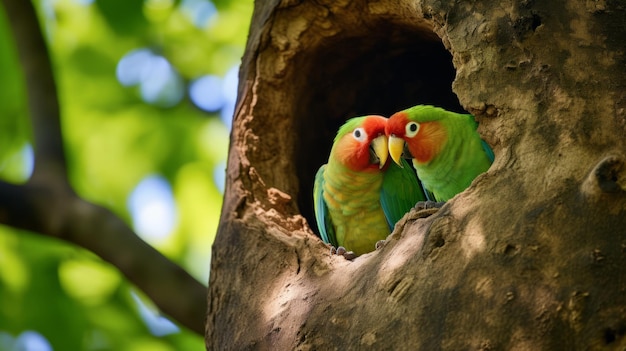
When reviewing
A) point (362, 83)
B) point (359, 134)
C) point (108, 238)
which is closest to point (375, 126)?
point (359, 134)

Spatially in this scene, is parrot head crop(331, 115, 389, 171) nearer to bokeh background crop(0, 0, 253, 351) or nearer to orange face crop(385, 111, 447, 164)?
orange face crop(385, 111, 447, 164)

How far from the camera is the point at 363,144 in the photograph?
462 cm

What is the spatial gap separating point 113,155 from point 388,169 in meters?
2.98

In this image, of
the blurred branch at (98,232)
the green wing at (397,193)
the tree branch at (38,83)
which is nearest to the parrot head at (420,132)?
the green wing at (397,193)

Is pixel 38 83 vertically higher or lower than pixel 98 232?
higher

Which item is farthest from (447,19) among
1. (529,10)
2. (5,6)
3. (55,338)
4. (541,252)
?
(55,338)

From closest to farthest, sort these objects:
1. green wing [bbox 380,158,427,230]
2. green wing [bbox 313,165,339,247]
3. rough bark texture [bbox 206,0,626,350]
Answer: rough bark texture [bbox 206,0,626,350], green wing [bbox 380,158,427,230], green wing [bbox 313,165,339,247]

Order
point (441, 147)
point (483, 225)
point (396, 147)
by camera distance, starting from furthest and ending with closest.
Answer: point (396, 147), point (441, 147), point (483, 225)

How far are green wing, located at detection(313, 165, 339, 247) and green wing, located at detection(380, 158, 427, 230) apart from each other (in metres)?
0.41

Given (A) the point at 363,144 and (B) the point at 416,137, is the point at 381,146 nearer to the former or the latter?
(A) the point at 363,144

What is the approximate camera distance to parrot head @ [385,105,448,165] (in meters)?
4.30

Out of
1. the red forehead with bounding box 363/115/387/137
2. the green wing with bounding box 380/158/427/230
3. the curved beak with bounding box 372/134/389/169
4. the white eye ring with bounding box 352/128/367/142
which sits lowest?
the green wing with bounding box 380/158/427/230

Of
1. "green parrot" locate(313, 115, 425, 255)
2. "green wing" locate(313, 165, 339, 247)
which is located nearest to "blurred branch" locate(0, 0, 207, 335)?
"green wing" locate(313, 165, 339, 247)

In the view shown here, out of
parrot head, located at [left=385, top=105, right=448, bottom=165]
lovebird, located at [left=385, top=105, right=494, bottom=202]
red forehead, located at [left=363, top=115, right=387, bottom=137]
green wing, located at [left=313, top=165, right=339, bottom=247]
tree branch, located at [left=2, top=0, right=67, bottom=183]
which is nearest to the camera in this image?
lovebird, located at [left=385, top=105, right=494, bottom=202]
